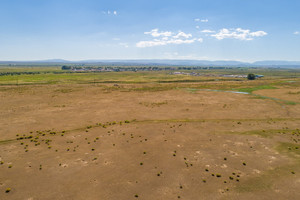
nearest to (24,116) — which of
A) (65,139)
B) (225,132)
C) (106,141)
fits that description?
(65,139)

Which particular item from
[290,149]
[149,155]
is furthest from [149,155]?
[290,149]

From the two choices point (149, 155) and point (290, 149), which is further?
point (290, 149)

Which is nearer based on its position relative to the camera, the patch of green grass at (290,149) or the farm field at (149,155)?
the farm field at (149,155)

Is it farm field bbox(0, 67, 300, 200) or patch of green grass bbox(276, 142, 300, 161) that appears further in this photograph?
patch of green grass bbox(276, 142, 300, 161)

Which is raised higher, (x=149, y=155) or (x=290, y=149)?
(x=290, y=149)

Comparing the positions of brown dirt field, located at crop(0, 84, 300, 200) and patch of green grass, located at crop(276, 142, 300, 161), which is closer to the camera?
brown dirt field, located at crop(0, 84, 300, 200)

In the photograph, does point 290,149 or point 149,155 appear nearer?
point 149,155

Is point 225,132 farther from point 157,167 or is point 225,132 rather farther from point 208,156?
point 157,167

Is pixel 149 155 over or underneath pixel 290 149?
underneath

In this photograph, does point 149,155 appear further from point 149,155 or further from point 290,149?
point 290,149
